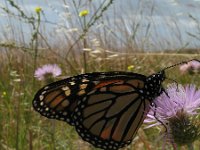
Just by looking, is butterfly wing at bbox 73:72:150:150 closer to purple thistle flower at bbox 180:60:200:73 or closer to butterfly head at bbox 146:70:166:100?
butterfly head at bbox 146:70:166:100

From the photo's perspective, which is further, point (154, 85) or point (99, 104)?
point (99, 104)

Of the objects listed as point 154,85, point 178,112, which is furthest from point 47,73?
point 178,112

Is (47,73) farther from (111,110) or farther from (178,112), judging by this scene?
(178,112)

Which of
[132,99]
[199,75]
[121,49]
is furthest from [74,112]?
[121,49]

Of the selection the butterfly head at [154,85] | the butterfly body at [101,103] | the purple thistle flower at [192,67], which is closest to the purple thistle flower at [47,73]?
the purple thistle flower at [192,67]

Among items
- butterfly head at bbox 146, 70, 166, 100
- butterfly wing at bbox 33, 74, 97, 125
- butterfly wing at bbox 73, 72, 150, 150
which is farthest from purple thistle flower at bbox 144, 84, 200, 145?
butterfly wing at bbox 33, 74, 97, 125

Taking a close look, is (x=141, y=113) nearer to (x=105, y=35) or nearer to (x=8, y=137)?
(x=8, y=137)

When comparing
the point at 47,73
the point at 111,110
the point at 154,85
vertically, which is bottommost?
the point at 47,73
